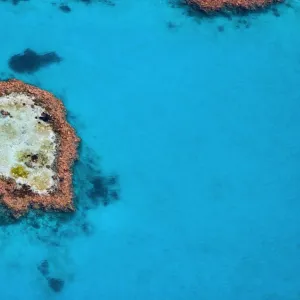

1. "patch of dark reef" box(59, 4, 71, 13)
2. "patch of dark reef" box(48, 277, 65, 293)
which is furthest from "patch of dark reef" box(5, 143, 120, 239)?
"patch of dark reef" box(59, 4, 71, 13)

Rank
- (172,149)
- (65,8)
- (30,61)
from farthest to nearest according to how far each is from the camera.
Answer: (65,8)
(30,61)
(172,149)

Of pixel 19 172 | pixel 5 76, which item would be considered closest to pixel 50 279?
pixel 19 172

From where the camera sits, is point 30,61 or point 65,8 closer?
point 30,61

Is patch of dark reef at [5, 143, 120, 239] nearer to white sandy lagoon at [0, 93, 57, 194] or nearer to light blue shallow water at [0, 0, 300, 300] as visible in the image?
light blue shallow water at [0, 0, 300, 300]

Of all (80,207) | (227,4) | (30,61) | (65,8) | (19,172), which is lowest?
(80,207)

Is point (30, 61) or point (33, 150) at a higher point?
point (30, 61)

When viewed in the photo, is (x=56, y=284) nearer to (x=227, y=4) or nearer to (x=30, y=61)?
(x=30, y=61)

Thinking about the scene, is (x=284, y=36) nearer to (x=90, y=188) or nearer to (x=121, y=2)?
(x=121, y=2)
